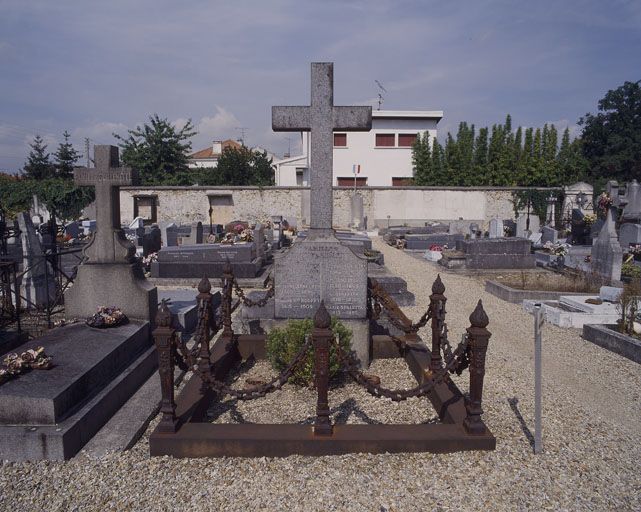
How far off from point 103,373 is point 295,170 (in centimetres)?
3714

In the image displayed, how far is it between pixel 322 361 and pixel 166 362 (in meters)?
1.29

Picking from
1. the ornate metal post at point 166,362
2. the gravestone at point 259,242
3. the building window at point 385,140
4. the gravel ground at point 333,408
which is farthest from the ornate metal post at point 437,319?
the building window at point 385,140

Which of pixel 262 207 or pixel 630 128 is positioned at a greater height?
pixel 630 128

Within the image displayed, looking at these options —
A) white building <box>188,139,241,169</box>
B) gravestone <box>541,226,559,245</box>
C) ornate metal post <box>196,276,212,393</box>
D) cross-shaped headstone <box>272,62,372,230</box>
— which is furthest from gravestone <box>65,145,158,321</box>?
white building <box>188,139,241,169</box>

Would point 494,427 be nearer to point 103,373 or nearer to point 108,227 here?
point 103,373

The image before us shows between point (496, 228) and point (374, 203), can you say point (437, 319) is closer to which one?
point (496, 228)

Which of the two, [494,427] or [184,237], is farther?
[184,237]

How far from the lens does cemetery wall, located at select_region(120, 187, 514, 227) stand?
30.4 meters

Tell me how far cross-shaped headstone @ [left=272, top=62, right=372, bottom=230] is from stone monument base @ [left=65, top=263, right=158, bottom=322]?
2524 millimetres

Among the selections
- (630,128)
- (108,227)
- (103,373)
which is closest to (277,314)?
(103,373)

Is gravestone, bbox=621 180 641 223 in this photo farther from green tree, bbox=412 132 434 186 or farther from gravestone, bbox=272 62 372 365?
green tree, bbox=412 132 434 186

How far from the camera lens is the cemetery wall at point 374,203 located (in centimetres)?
3041

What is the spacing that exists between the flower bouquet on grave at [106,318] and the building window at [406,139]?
3731 cm

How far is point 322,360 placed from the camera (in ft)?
13.0
